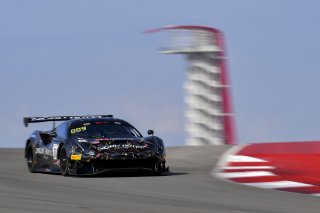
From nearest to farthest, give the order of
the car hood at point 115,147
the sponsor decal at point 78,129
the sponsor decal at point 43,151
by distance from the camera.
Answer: the car hood at point 115,147, the sponsor decal at point 78,129, the sponsor decal at point 43,151

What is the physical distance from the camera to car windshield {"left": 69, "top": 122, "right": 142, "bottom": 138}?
44.7 feet

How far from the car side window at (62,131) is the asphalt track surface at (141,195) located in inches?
28.0

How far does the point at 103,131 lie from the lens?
13703mm

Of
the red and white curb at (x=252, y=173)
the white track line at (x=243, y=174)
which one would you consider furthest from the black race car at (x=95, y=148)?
the red and white curb at (x=252, y=173)

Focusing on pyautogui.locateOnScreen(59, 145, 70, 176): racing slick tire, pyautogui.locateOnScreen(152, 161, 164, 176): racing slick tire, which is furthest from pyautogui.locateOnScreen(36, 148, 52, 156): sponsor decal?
pyautogui.locateOnScreen(152, 161, 164, 176): racing slick tire

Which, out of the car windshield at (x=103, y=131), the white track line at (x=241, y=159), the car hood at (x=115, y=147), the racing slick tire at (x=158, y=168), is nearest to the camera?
the car hood at (x=115, y=147)

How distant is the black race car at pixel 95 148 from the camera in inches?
505

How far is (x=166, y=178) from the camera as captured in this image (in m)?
12.9

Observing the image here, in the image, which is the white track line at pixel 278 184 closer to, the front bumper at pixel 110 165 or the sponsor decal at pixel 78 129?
the front bumper at pixel 110 165

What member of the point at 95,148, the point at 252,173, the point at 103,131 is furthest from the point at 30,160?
the point at 252,173

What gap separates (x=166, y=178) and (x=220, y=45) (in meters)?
23.8

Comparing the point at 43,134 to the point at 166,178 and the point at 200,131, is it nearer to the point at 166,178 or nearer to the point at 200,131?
the point at 166,178

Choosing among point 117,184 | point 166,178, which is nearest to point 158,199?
point 117,184

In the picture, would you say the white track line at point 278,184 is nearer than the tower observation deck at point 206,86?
Yes
